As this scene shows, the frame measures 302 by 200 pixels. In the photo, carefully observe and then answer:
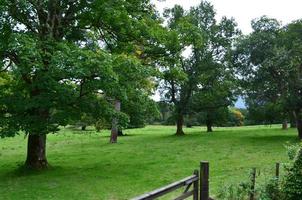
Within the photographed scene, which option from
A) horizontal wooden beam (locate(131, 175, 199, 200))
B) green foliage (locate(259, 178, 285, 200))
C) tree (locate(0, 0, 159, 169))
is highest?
tree (locate(0, 0, 159, 169))

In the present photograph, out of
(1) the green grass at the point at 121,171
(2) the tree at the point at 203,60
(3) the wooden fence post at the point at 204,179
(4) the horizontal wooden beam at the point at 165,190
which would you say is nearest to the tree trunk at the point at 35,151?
(1) the green grass at the point at 121,171

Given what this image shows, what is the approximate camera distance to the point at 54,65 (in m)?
15.9

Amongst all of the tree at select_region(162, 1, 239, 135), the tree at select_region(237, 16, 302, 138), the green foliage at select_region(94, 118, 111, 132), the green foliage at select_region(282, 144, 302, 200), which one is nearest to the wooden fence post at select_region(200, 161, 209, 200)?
the green foliage at select_region(282, 144, 302, 200)

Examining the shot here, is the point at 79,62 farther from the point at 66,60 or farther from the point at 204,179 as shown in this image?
the point at 204,179

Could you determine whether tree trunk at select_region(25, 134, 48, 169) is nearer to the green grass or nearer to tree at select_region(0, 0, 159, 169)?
tree at select_region(0, 0, 159, 169)

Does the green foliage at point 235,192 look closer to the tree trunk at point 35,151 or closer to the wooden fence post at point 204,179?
the wooden fence post at point 204,179

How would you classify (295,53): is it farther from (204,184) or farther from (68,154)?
(204,184)

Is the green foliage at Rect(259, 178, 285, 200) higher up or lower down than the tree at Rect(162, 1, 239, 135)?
lower down

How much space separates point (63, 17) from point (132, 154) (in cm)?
1037

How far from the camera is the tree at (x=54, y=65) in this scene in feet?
53.7

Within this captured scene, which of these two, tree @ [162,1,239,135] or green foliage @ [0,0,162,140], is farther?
tree @ [162,1,239,135]

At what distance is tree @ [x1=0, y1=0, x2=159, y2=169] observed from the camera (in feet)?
53.7

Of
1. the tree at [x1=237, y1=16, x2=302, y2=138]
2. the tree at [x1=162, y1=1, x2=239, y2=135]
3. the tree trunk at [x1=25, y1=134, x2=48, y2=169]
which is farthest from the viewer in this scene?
the tree at [x1=162, y1=1, x2=239, y2=135]

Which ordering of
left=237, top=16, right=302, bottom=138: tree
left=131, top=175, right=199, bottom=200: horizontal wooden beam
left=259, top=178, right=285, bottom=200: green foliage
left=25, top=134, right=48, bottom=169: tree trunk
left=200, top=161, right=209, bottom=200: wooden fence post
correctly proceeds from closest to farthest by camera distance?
left=131, top=175, right=199, bottom=200: horizontal wooden beam
left=200, top=161, right=209, bottom=200: wooden fence post
left=259, top=178, right=285, bottom=200: green foliage
left=25, top=134, right=48, bottom=169: tree trunk
left=237, top=16, right=302, bottom=138: tree
